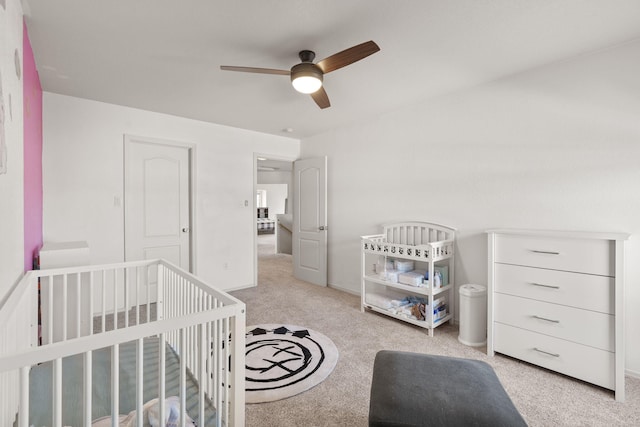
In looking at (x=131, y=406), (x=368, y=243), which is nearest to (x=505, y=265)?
(x=368, y=243)

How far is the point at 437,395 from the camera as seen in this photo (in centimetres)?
130

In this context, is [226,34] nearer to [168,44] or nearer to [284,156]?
[168,44]

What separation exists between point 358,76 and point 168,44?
145 centimetres

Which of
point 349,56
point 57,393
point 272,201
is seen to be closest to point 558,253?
point 349,56

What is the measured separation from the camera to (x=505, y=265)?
7.86ft

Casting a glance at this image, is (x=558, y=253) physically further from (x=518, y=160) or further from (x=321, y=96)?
(x=321, y=96)

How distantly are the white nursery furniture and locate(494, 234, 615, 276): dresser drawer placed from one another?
64cm

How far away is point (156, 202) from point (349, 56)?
Result: 9.50ft

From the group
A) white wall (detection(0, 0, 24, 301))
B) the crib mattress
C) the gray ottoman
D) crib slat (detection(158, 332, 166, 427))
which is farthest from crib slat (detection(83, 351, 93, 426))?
the gray ottoman

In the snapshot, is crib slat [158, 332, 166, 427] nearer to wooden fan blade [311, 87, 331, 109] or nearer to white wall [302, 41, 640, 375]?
wooden fan blade [311, 87, 331, 109]

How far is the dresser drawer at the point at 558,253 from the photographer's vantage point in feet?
6.50

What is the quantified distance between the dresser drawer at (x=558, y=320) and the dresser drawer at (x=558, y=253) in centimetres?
28

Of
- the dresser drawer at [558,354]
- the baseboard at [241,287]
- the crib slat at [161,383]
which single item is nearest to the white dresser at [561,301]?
the dresser drawer at [558,354]

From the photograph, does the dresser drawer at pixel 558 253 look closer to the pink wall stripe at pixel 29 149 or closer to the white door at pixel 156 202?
the pink wall stripe at pixel 29 149
